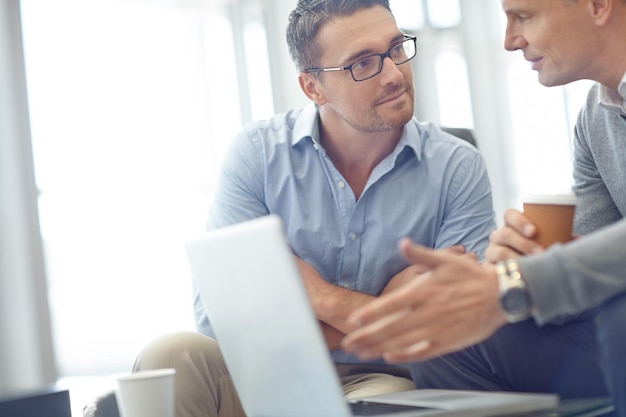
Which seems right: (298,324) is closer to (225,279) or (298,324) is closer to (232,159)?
(225,279)

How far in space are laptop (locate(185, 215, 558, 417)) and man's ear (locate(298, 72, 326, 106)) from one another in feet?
3.65

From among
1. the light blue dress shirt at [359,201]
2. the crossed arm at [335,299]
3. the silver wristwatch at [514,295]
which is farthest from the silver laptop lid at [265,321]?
the light blue dress shirt at [359,201]

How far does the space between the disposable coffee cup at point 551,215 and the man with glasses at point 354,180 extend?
1.96ft

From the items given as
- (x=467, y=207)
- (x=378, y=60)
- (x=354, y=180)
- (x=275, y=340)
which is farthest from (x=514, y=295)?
(x=378, y=60)

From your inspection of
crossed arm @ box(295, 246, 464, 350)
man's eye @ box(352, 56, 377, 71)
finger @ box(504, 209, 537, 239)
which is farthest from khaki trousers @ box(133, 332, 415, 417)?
man's eye @ box(352, 56, 377, 71)

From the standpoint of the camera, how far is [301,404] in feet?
3.83

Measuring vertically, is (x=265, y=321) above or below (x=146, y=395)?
above

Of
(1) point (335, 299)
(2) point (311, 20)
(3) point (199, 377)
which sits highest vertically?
(2) point (311, 20)

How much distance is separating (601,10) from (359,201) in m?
0.71

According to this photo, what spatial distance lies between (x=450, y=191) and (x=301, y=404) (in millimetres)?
1030

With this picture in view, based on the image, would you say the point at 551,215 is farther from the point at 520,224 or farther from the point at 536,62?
the point at 536,62

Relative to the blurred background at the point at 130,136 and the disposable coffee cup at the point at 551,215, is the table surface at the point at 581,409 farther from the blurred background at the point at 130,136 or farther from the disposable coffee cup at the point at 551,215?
the blurred background at the point at 130,136

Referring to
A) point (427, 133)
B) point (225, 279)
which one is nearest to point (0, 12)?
point (427, 133)

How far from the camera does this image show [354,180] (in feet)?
7.14
